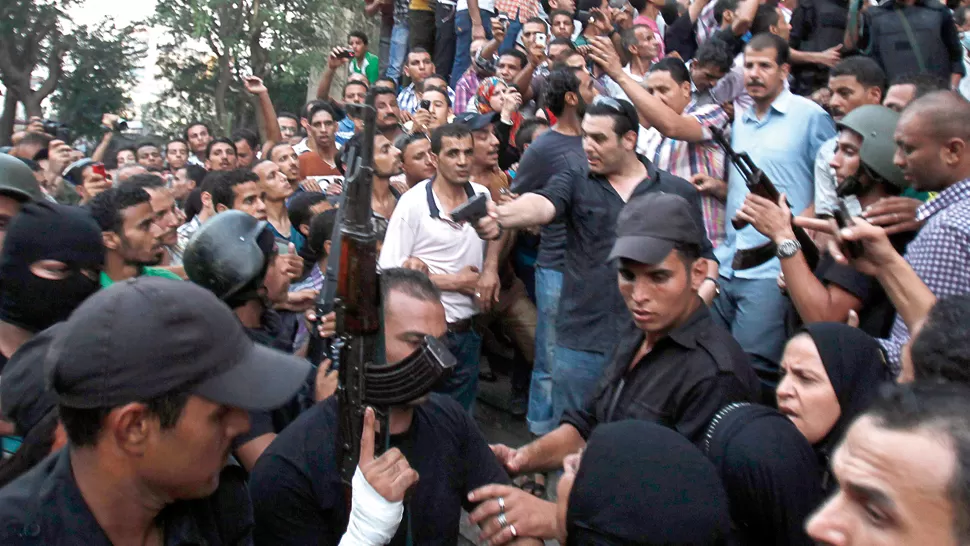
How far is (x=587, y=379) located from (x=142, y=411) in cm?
323

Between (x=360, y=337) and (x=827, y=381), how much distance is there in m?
1.35

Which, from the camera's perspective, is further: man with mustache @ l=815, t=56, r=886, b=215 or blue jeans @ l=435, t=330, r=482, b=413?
blue jeans @ l=435, t=330, r=482, b=413

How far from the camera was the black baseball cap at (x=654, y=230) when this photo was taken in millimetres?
2779

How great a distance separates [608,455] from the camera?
2004mm

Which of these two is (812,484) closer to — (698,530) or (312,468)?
(698,530)

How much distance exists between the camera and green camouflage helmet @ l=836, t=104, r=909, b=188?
10.9 feet

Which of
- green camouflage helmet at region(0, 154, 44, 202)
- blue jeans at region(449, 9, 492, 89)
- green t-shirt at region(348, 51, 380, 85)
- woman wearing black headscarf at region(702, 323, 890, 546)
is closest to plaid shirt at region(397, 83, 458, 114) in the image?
blue jeans at region(449, 9, 492, 89)

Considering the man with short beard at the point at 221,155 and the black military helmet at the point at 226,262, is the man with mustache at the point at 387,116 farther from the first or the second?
the black military helmet at the point at 226,262

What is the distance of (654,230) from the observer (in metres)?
2.81

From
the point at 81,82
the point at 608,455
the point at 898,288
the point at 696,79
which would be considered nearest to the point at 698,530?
the point at 608,455

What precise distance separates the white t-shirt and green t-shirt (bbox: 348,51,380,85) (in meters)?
6.27

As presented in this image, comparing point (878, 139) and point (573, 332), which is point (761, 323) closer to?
point (573, 332)

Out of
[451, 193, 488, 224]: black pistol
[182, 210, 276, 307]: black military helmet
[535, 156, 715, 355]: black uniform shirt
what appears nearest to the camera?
[182, 210, 276, 307]: black military helmet

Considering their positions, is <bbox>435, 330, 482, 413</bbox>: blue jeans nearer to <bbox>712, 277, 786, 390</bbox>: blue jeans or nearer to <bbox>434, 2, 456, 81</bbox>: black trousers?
<bbox>712, 277, 786, 390</bbox>: blue jeans
